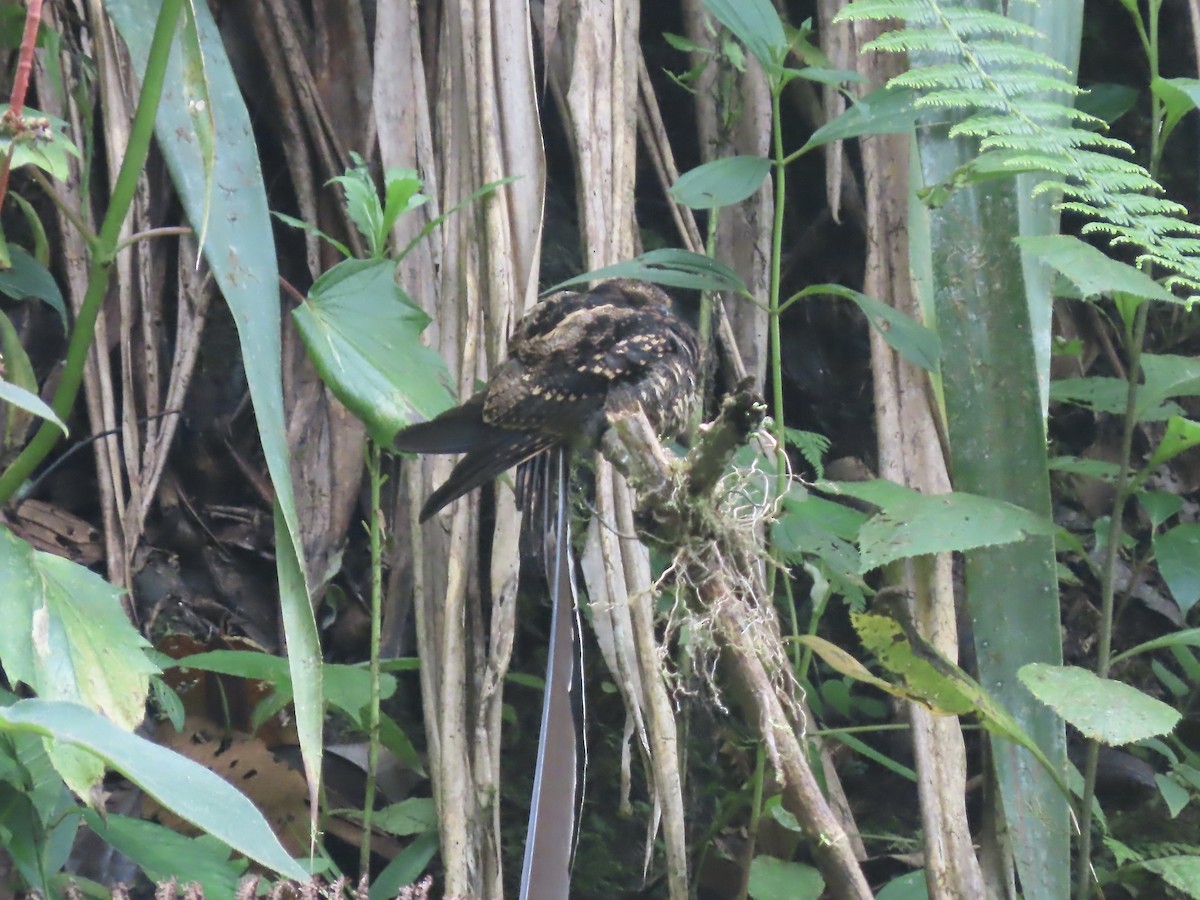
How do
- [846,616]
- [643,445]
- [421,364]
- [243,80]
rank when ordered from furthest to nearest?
[846,616] < [243,80] < [421,364] < [643,445]

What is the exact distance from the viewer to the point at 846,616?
2561 mm

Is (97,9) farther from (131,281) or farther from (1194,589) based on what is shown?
(1194,589)

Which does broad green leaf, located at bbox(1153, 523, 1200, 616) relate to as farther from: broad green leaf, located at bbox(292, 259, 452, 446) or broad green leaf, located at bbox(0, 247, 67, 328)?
broad green leaf, located at bbox(0, 247, 67, 328)

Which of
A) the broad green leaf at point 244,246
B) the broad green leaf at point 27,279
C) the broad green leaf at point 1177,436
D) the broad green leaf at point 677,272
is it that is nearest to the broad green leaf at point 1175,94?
the broad green leaf at point 1177,436

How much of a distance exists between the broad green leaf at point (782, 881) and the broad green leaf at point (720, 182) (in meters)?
0.97

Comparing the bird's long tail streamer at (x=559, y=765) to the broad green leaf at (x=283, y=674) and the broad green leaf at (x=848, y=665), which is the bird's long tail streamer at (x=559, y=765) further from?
the broad green leaf at (x=283, y=674)

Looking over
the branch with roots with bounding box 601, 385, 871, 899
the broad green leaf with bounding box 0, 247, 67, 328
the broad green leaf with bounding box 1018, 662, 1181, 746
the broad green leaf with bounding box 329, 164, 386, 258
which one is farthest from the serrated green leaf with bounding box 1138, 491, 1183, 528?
the broad green leaf with bounding box 0, 247, 67, 328

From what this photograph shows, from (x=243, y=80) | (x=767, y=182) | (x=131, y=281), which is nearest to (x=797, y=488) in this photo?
(x=767, y=182)

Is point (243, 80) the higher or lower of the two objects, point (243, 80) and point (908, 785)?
the higher

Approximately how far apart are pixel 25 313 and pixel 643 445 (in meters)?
1.52

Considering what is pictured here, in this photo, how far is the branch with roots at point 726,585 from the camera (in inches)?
46.8

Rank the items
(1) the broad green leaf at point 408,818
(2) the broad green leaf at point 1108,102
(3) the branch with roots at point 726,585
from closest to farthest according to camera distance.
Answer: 1. (3) the branch with roots at point 726,585
2. (1) the broad green leaf at point 408,818
3. (2) the broad green leaf at point 1108,102

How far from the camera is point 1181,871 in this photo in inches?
57.0

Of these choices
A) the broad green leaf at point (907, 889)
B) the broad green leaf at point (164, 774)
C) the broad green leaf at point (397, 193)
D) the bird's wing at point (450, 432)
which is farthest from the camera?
the broad green leaf at point (907, 889)
